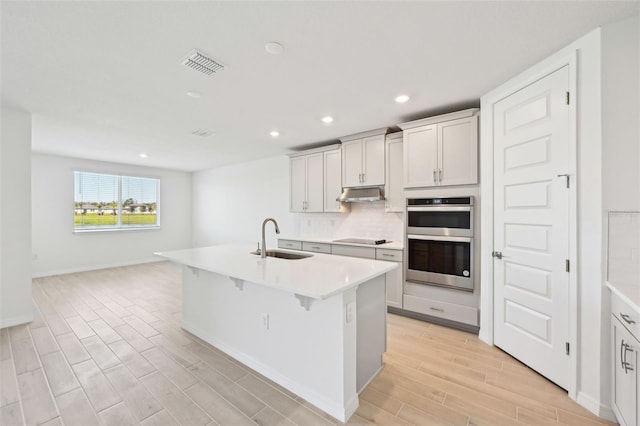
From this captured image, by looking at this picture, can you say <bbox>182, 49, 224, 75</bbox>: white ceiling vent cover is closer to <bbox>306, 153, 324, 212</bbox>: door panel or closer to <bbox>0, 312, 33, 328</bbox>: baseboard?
<bbox>306, 153, 324, 212</bbox>: door panel

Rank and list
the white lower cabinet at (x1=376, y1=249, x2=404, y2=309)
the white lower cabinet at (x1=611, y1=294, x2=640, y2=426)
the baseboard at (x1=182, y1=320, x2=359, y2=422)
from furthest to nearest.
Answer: the white lower cabinet at (x1=376, y1=249, x2=404, y2=309), the baseboard at (x1=182, y1=320, x2=359, y2=422), the white lower cabinet at (x1=611, y1=294, x2=640, y2=426)

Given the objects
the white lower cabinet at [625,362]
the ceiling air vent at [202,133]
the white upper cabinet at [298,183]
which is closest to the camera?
the white lower cabinet at [625,362]

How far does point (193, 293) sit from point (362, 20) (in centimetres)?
300

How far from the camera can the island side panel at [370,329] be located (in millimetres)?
1968

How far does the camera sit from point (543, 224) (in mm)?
2131

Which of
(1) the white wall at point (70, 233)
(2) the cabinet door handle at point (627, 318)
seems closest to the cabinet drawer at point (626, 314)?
(2) the cabinet door handle at point (627, 318)

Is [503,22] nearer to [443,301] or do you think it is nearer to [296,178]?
[443,301]

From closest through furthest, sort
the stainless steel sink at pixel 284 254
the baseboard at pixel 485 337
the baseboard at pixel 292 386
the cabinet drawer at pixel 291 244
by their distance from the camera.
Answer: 1. the baseboard at pixel 292 386
2. the baseboard at pixel 485 337
3. the stainless steel sink at pixel 284 254
4. the cabinet drawer at pixel 291 244

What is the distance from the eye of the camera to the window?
596 centimetres

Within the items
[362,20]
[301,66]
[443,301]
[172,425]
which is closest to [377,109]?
[301,66]

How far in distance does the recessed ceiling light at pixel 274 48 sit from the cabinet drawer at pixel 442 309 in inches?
118

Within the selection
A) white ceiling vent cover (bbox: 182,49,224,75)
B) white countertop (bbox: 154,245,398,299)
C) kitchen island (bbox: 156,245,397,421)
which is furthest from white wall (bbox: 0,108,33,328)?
white ceiling vent cover (bbox: 182,49,224,75)

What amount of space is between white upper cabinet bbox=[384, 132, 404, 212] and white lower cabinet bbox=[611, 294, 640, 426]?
2199mm

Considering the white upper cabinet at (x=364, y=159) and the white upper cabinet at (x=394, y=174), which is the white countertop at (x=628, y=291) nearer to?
the white upper cabinet at (x=394, y=174)
